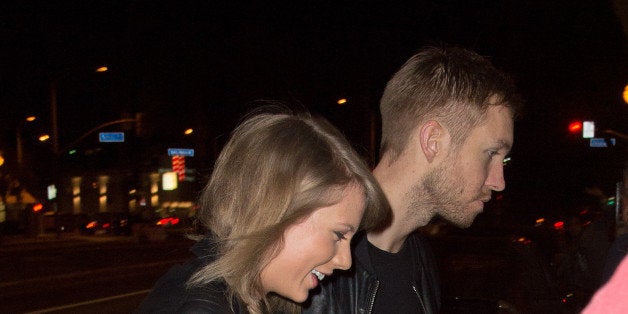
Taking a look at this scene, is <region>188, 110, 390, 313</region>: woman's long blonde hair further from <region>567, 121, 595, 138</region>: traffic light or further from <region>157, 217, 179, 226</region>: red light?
<region>157, 217, 179, 226</region>: red light

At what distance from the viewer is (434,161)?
2.96m

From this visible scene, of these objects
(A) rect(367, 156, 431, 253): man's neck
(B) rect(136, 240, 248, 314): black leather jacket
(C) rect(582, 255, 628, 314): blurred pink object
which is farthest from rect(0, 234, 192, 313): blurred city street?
(C) rect(582, 255, 628, 314): blurred pink object

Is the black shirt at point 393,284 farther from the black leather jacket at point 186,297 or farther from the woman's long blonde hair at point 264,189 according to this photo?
the black leather jacket at point 186,297

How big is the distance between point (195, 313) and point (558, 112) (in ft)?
128

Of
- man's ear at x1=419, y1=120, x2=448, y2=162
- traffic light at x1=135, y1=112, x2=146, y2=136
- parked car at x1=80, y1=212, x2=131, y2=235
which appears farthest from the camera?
parked car at x1=80, y1=212, x2=131, y2=235

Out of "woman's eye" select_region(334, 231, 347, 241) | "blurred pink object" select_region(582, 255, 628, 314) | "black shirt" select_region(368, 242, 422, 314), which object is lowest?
→ "black shirt" select_region(368, 242, 422, 314)

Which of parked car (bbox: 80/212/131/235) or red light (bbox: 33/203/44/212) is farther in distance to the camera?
parked car (bbox: 80/212/131/235)

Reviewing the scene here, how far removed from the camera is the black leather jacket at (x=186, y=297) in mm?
1740

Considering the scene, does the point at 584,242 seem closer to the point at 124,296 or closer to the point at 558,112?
the point at 124,296

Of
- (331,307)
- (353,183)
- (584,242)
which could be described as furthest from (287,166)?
(584,242)

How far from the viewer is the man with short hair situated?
2.90m

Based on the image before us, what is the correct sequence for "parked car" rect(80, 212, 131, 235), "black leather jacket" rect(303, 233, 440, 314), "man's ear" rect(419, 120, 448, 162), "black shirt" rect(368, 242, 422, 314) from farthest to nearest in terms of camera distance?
"parked car" rect(80, 212, 131, 235) < "man's ear" rect(419, 120, 448, 162) < "black shirt" rect(368, 242, 422, 314) < "black leather jacket" rect(303, 233, 440, 314)

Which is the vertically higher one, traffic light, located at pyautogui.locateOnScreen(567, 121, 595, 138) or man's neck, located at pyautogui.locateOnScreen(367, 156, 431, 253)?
traffic light, located at pyautogui.locateOnScreen(567, 121, 595, 138)

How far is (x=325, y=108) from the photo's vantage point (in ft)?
154
